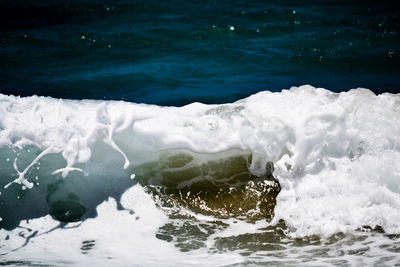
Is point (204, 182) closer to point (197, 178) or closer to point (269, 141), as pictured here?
point (197, 178)

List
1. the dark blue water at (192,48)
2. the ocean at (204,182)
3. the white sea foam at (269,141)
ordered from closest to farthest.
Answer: the ocean at (204,182), the white sea foam at (269,141), the dark blue water at (192,48)

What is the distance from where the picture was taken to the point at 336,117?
3.43 meters

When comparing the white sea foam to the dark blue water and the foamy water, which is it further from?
the dark blue water

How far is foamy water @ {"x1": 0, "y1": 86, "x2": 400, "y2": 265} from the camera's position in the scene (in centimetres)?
276

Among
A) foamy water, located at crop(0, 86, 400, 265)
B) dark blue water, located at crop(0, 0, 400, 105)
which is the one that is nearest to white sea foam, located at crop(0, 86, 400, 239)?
foamy water, located at crop(0, 86, 400, 265)

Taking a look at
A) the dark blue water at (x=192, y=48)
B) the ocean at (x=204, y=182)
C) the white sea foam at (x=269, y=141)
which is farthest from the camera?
the dark blue water at (x=192, y=48)

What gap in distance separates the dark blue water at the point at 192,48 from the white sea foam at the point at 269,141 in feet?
5.54

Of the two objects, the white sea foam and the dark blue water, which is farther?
the dark blue water

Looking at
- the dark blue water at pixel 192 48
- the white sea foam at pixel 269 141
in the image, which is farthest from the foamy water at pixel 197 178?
the dark blue water at pixel 192 48

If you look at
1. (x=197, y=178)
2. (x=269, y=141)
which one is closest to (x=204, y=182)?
(x=197, y=178)

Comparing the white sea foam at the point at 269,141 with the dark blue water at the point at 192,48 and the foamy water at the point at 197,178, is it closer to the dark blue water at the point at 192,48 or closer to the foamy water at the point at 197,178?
the foamy water at the point at 197,178

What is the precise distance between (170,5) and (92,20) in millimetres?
1726

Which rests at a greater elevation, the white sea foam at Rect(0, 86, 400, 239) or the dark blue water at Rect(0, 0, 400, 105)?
the dark blue water at Rect(0, 0, 400, 105)

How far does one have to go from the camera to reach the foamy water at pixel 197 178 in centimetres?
276
